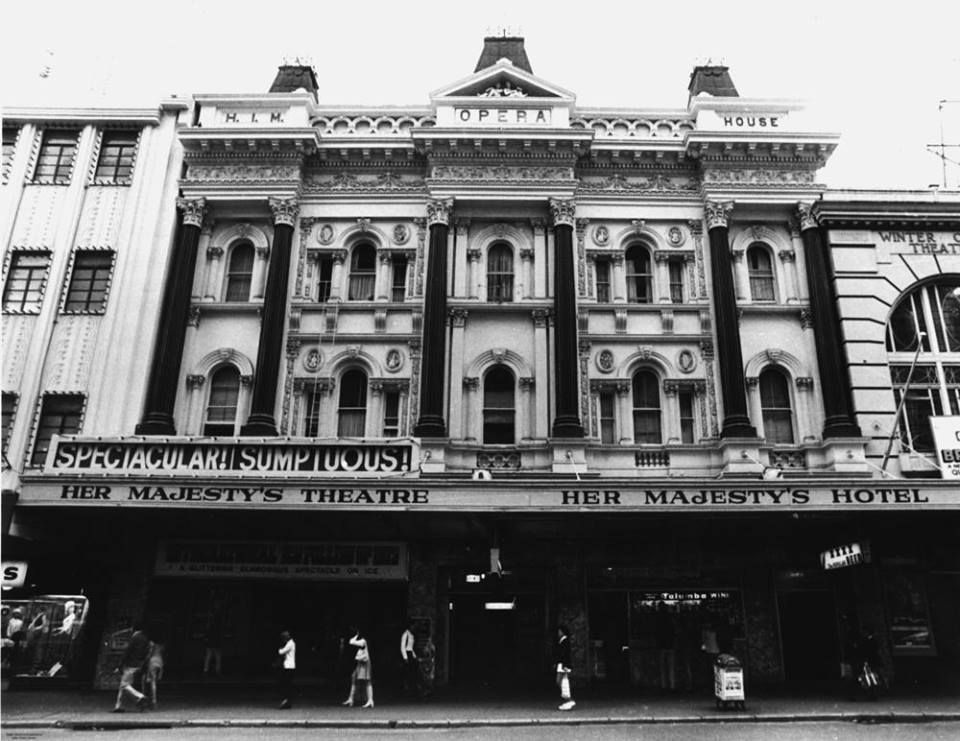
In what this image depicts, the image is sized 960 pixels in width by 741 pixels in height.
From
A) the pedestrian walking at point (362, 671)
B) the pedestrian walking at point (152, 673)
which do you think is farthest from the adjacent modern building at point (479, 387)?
the pedestrian walking at point (362, 671)

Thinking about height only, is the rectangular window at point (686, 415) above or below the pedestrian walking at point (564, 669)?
above

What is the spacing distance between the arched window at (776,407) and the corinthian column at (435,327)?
28.1ft

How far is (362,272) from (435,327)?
3.17 meters

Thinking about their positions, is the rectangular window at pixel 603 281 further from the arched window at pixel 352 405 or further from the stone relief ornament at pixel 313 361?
the stone relief ornament at pixel 313 361

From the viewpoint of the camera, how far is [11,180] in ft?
76.8

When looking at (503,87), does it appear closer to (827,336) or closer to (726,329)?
(726,329)

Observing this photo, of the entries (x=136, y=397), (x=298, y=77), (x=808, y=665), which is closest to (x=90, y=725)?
(x=136, y=397)

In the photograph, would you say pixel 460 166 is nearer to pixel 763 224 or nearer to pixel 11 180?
pixel 763 224

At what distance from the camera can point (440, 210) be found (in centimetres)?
2217

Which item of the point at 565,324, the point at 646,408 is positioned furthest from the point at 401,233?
the point at 646,408

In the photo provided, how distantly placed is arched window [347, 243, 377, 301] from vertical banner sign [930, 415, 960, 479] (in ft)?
49.2

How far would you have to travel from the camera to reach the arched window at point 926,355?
2108 centimetres

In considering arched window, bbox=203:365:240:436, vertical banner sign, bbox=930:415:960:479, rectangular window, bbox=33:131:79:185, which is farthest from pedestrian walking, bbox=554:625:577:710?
rectangular window, bbox=33:131:79:185

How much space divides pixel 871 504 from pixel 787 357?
6.21 meters
